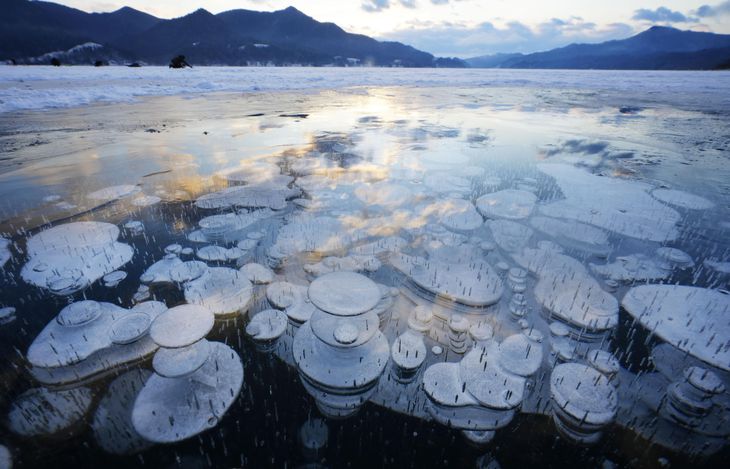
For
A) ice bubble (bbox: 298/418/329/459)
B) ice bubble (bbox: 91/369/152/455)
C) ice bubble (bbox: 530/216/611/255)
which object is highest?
ice bubble (bbox: 530/216/611/255)

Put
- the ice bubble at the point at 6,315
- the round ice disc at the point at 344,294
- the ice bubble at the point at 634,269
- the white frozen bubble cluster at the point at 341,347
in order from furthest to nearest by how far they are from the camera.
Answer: the ice bubble at the point at 634,269 → the ice bubble at the point at 6,315 → the round ice disc at the point at 344,294 → the white frozen bubble cluster at the point at 341,347

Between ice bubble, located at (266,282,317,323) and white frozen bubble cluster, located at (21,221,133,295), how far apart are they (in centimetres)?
273

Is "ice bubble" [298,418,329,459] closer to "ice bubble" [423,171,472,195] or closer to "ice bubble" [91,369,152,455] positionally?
"ice bubble" [91,369,152,455]

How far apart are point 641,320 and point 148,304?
6.48 meters

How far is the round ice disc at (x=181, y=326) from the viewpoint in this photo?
309cm

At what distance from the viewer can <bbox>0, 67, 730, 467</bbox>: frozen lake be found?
296 cm

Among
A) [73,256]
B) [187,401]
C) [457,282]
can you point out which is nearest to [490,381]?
[457,282]

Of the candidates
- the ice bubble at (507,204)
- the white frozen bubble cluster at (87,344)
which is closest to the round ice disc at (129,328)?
the white frozen bubble cluster at (87,344)

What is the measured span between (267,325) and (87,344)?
194cm

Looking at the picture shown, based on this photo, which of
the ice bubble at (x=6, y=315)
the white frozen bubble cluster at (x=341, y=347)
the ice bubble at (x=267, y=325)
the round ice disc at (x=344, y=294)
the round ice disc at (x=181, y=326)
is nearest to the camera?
the round ice disc at (x=181, y=326)

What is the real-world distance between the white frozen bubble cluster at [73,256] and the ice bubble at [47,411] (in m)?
1.79

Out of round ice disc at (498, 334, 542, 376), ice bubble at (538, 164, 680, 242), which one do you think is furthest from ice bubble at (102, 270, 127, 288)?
ice bubble at (538, 164, 680, 242)

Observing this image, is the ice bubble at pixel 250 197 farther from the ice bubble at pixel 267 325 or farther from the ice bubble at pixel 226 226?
the ice bubble at pixel 267 325

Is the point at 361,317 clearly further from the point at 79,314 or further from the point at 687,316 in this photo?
the point at 687,316
